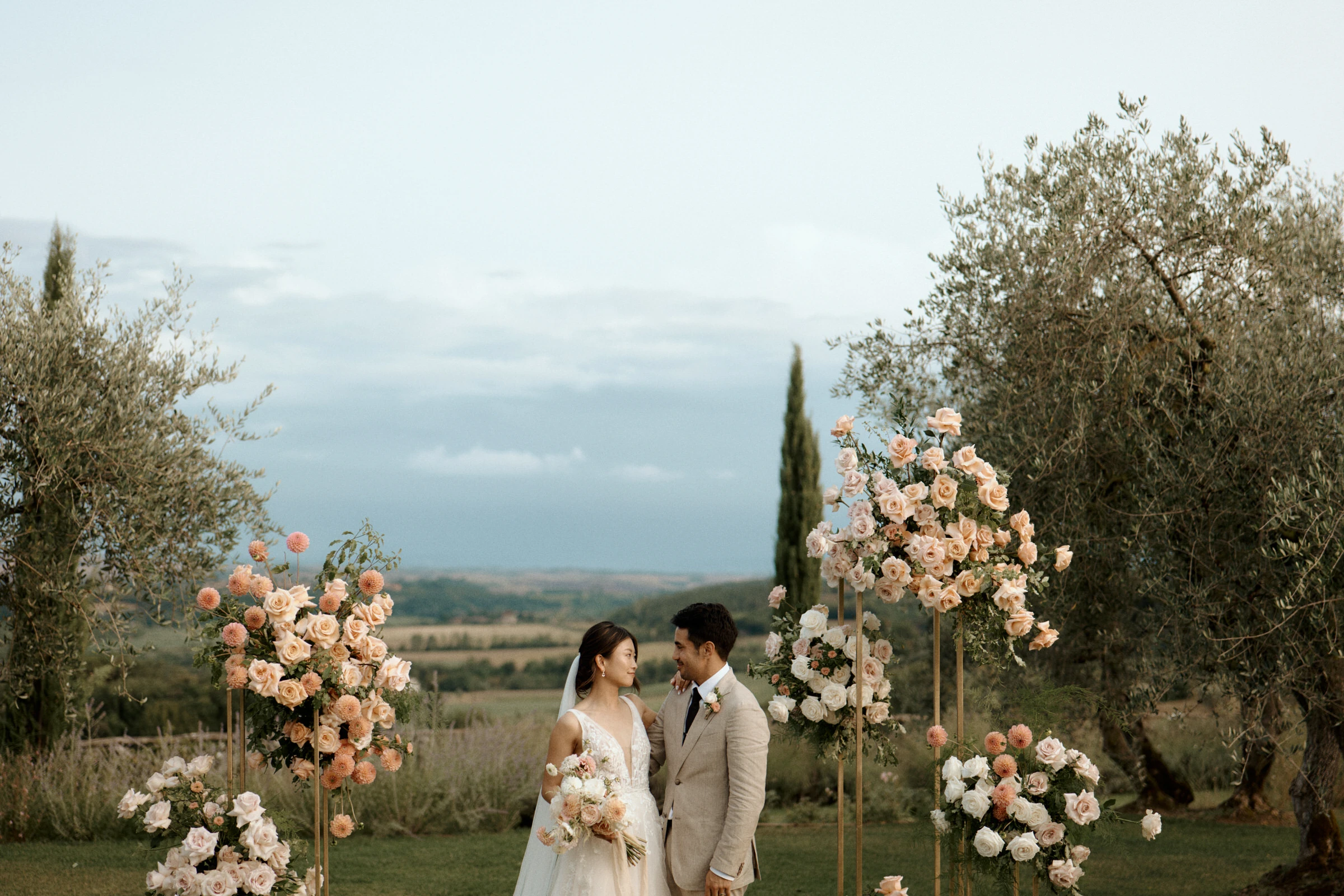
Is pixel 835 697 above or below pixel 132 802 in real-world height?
above

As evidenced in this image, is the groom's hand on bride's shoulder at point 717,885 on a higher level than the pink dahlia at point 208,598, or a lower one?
lower

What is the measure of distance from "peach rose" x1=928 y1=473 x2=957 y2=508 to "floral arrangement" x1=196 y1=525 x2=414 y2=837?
2.62 meters

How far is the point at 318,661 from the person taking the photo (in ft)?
17.0

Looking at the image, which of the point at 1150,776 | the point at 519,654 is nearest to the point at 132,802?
the point at 1150,776

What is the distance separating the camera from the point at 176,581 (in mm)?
9094

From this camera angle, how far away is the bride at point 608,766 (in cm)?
485

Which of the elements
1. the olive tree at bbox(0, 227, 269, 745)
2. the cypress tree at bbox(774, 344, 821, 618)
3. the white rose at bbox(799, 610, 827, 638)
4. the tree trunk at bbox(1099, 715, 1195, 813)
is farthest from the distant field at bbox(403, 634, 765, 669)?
the white rose at bbox(799, 610, 827, 638)

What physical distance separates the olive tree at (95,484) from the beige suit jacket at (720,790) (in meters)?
5.51

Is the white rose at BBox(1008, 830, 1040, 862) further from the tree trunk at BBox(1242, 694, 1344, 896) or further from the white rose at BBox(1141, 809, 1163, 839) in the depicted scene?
the tree trunk at BBox(1242, 694, 1344, 896)

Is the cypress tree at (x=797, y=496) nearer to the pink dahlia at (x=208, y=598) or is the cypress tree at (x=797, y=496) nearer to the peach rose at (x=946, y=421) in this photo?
the peach rose at (x=946, y=421)

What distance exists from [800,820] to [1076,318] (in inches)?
257

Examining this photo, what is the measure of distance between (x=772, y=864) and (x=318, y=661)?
583 cm

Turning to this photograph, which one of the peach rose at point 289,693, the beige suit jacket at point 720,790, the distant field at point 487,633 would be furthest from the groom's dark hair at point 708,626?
the distant field at point 487,633

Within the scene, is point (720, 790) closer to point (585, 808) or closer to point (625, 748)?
point (625, 748)
